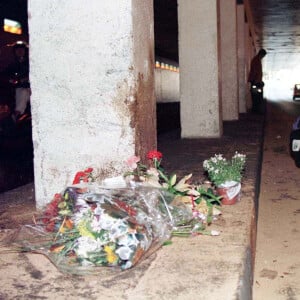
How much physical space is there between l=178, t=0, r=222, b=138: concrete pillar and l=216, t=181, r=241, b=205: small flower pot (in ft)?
A: 16.5

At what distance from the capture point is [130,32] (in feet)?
11.5

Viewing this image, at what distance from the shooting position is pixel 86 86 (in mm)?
3648

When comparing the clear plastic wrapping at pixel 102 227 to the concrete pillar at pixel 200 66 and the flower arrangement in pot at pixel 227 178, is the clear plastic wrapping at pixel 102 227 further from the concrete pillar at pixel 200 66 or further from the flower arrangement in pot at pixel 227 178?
the concrete pillar at pixel 200 66

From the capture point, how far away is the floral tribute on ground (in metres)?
2.58

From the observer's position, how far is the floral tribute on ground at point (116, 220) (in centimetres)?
258

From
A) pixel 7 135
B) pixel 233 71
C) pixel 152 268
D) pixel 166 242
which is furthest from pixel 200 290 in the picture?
pixel 233 71

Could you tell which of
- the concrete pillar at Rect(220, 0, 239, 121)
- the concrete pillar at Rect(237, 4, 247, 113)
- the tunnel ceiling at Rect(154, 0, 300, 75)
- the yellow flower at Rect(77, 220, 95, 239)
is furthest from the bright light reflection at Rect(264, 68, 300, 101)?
the yellow flower at Rect(77, 220, 95, 239)

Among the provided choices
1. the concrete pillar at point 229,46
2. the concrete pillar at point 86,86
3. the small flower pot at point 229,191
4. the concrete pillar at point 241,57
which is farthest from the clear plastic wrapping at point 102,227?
the concrete pillar at point 241,57

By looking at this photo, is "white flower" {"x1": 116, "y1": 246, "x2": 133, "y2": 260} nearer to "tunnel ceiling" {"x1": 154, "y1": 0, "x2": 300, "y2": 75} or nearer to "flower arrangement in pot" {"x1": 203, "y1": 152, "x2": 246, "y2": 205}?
"flower arrangement in pot" {"x1": 203, "y1": 152, "x2": 246, "y2": 205}

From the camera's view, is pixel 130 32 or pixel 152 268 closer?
pixel 152 268

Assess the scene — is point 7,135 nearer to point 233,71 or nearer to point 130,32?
point 130,32

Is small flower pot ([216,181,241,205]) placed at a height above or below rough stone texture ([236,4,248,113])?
below

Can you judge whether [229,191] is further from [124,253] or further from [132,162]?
[124,253]

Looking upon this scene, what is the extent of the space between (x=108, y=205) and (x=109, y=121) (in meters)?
1.00
